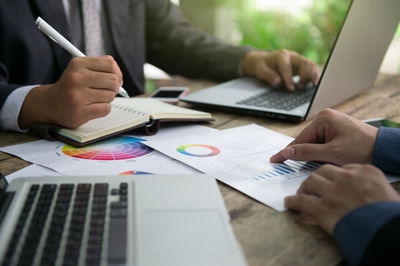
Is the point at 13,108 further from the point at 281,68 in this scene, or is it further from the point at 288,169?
the point at 281,68

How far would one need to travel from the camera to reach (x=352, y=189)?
20.7 inches

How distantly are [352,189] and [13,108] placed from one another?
2.44 ft

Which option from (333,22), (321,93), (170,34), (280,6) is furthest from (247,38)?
(321,93)

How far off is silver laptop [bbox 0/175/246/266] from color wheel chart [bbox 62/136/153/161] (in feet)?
0.54

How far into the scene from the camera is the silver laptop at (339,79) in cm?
91

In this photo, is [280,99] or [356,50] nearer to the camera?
Result: [356,50]

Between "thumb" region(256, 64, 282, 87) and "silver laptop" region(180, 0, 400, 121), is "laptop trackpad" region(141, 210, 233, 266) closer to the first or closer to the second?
"silver laptop" region(180, 0, 400, 121)

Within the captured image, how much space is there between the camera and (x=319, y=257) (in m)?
0.47

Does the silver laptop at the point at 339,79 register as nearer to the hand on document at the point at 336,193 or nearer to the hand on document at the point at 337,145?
the hand on document at the point at 337,145

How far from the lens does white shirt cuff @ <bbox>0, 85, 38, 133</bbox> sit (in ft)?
2.81

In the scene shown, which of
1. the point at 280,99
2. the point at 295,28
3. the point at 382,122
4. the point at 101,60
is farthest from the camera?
the point at 295,28

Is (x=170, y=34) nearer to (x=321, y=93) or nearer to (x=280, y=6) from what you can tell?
(x=321, y=93)

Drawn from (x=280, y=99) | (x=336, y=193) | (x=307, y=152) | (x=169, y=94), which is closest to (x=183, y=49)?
(x=169, y=94)

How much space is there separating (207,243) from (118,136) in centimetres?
46
